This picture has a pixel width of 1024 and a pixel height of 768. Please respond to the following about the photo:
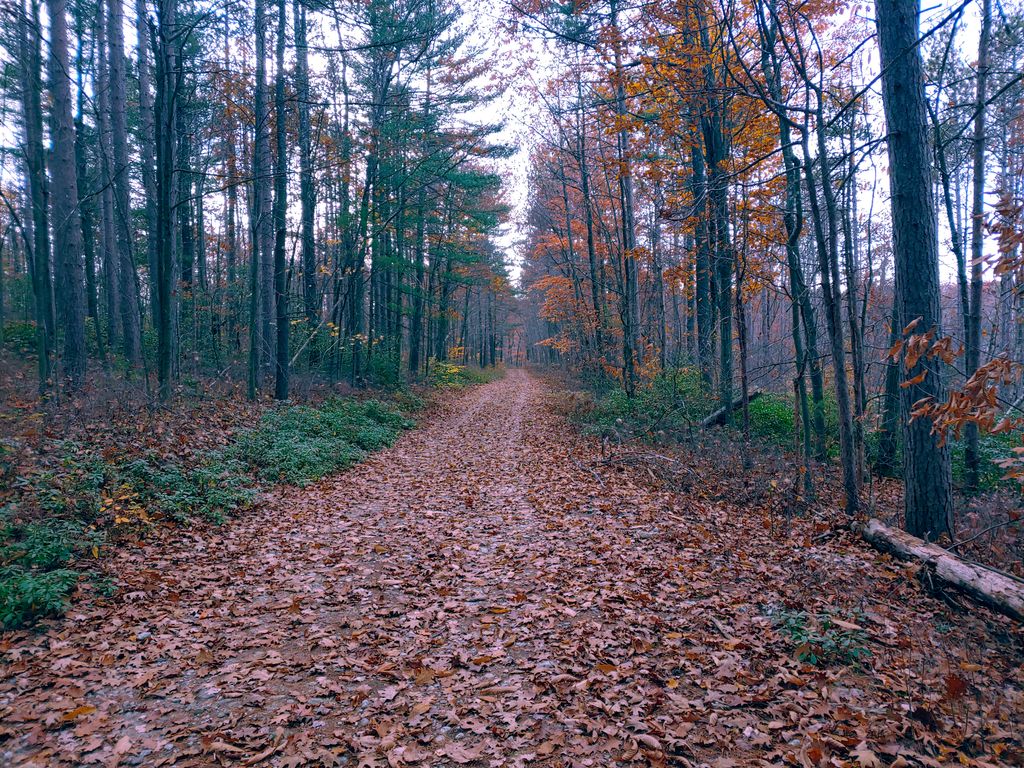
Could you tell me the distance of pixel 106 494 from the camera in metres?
6.59

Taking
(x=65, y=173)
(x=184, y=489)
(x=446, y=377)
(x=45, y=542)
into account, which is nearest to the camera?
(x=45, y=542)

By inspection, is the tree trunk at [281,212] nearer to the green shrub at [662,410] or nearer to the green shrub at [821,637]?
the green shrub at [662,410]

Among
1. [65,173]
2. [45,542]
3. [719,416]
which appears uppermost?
[65,173]

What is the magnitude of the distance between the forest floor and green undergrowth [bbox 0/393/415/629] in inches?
13.6

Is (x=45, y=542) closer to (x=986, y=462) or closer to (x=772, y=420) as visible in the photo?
(x=986, y=462)

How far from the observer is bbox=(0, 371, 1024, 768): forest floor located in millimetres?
3340

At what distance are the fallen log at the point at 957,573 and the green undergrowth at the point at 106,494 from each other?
7.74 m

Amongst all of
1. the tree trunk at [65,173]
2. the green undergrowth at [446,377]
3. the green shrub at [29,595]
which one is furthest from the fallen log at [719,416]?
the green undergrowth at [446,377]

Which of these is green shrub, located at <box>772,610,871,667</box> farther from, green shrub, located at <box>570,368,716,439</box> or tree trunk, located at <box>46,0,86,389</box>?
tree trunk, located at <box>46,0,86,389</box>

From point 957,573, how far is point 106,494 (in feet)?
29.5

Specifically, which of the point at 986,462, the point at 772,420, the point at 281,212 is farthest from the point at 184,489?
the point at 986,462

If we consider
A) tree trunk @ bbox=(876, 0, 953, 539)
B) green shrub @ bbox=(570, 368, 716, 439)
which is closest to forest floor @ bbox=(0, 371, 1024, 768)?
tree trunk @ bbox=(876, 0, 953, 539)

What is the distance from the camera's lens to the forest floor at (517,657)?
11.0 ft

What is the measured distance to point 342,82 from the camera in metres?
17.4
